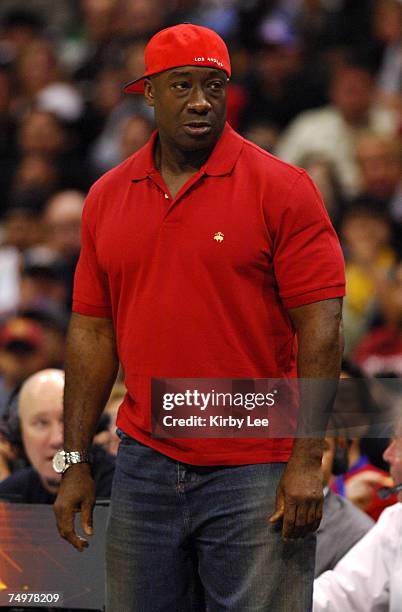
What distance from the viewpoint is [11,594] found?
13.2 feet

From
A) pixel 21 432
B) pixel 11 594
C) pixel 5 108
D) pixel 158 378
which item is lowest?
pixel 11 594

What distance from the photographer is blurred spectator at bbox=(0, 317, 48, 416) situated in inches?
279

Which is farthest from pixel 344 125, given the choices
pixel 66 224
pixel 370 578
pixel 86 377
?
pixel 86 377

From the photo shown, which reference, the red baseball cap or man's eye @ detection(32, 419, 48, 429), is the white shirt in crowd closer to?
man's eye @ detection(32, 419, 48, 429)

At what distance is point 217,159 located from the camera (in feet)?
10.9

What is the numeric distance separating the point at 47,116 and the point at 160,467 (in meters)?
7.01

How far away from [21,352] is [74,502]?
149 inches

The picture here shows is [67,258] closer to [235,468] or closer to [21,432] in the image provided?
[21,432]

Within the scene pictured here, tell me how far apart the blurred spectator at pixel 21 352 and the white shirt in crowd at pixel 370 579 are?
3208 millimetres

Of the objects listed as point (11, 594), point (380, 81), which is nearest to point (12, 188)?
point (380, 81)

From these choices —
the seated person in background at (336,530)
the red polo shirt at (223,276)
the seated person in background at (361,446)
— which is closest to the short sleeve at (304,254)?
the red polo shirt at (223,276)

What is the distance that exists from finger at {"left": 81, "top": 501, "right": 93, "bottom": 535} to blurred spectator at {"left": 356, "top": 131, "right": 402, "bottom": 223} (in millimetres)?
5101

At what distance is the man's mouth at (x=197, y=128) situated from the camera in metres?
3.29

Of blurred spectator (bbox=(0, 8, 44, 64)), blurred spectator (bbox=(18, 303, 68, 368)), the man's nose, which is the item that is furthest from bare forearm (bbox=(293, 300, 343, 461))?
blurred spectator (bbox=(0, 8, 44, 64))
